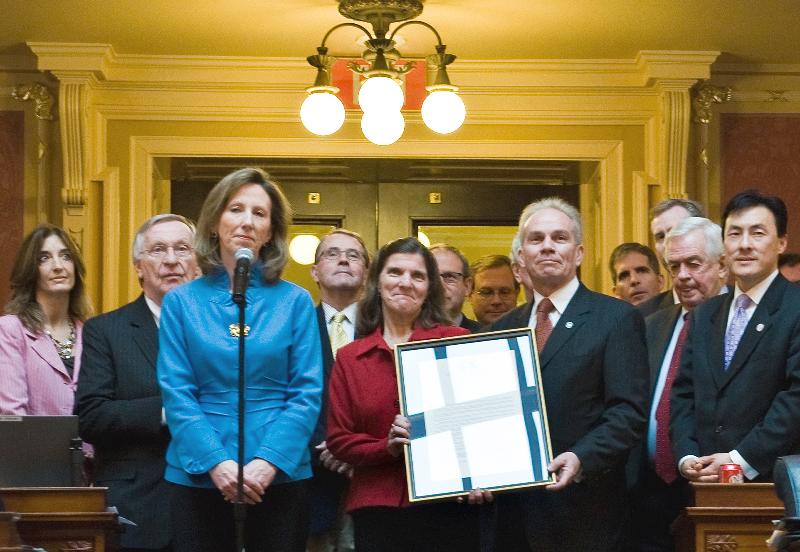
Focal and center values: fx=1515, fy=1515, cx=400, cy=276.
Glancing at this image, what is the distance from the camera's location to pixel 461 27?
24.1 ft

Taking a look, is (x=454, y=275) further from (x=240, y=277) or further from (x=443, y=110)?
(x=240, y=277)

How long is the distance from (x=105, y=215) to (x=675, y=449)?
159 inches

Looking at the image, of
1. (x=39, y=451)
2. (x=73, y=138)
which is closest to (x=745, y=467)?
(x=39, y=451)

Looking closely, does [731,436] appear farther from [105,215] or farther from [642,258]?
[105,215]

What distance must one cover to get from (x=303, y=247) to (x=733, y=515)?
15.0ft

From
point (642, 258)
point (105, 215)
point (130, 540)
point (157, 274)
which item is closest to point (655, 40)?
point (642, 258)

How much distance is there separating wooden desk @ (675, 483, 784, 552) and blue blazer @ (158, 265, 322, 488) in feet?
3.81

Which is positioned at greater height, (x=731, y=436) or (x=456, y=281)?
(x=456, y=281)

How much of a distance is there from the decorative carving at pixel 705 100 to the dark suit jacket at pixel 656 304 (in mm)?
2468

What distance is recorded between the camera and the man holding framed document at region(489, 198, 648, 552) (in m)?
4.28

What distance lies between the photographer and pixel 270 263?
13.8 ft

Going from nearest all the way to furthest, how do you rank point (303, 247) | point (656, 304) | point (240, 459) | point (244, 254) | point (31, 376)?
point (240, 459) < point (244, 254) < point (31, 376) < point (656, 304) < point (303, 247)

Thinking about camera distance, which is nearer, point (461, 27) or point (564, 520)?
point (564, 520)

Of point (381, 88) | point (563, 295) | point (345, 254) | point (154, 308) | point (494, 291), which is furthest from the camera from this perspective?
point (381, 88)
